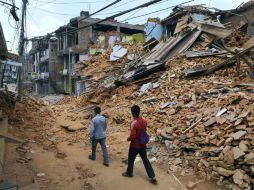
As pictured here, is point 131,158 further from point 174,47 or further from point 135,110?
point 174,47

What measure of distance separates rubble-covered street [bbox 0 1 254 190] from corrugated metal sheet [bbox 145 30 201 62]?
2.2 inches

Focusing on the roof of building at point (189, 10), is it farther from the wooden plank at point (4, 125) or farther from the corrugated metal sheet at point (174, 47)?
the wooden plank at point (4, 125)

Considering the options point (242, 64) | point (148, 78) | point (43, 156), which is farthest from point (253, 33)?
point (43, 156)

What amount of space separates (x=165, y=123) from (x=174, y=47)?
7.89 metres

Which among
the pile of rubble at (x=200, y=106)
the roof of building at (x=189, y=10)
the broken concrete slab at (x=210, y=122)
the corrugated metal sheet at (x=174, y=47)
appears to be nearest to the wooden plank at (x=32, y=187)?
the pile of rubble at (x=200, y=106)

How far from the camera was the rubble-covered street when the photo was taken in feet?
24.1

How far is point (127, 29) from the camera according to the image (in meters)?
40.2

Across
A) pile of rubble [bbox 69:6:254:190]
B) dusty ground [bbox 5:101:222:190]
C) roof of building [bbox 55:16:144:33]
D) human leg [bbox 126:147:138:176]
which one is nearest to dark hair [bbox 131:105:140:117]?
human leg [bbox 126:147:138:176]

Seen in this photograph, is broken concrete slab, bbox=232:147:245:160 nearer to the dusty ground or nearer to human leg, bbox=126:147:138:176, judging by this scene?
the dusty ground

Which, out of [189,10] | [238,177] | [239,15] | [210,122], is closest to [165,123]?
[210,122]

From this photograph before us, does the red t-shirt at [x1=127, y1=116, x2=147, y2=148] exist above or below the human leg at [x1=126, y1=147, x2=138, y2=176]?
above

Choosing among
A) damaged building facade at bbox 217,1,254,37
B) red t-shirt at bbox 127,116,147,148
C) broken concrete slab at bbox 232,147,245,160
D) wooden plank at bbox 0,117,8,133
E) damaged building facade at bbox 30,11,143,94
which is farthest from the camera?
damaged building facade at bbox 30,11,143,94

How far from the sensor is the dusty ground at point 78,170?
7113 mm

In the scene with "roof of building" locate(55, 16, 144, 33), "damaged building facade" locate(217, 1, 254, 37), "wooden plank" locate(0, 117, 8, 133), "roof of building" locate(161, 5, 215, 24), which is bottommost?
"wooden plank" locate(0, 117, 8, 133)
